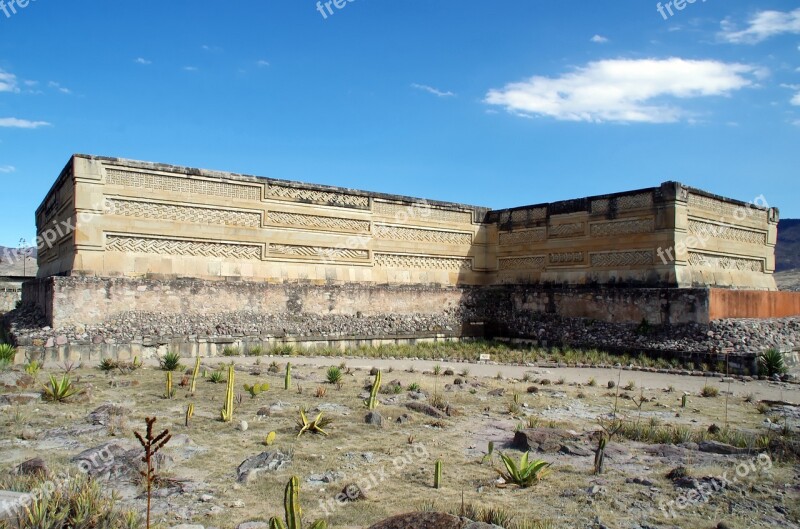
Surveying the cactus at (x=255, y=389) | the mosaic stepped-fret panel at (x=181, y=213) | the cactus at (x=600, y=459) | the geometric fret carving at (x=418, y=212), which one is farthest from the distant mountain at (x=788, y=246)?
the cactus at (x=600, y=459)

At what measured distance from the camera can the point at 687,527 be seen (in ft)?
13.8

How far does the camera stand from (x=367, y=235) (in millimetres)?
16672

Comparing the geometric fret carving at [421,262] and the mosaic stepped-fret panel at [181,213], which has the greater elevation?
the mosaic stepped-fret panel at [181,213]

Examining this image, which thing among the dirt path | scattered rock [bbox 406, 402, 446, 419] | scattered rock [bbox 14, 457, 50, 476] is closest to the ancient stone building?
the dirt path

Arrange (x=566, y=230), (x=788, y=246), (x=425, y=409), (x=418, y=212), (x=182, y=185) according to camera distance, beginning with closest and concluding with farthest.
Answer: (x=425, y=409) → (x=182, y=185) → (x=566, y=230) → (x=418, y=212) → (x=788, y=246)

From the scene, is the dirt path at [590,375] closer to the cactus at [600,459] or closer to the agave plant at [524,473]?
the cactus at [600,459]

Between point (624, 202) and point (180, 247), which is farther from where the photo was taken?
point (624, 202)

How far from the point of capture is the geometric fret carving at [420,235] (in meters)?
17.1

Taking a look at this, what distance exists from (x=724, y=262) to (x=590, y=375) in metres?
6.12

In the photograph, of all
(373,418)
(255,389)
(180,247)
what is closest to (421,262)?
(180,247)

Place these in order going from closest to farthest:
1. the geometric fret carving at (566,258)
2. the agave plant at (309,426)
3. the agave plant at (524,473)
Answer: the agave plant at (524,473), the agave plant at (309,426), the geometric fret carving at (566,258)

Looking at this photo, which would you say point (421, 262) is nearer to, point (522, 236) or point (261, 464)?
point (522, 236)

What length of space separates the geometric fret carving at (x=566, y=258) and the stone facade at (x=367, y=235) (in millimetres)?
37

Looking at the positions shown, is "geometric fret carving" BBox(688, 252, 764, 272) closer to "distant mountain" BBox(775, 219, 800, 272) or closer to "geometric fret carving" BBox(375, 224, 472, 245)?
"geometric fret carving" BBox(375, 224, 472, 245)
